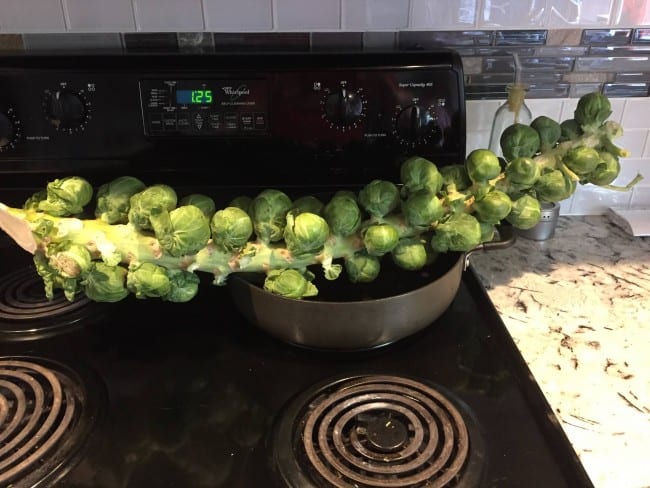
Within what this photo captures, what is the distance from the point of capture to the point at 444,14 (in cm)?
94

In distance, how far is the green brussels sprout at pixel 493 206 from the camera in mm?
688

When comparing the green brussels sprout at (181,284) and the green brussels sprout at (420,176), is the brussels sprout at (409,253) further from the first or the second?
the green brussels sprout at (181,284)

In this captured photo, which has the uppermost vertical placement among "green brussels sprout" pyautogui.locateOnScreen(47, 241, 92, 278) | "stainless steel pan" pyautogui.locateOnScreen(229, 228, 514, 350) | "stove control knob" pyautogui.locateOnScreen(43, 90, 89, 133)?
"stove control knob" pyautogui.locateOnScreen(43, 90, 89, 133)

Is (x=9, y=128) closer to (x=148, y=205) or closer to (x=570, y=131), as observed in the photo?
(x=148, y=205)

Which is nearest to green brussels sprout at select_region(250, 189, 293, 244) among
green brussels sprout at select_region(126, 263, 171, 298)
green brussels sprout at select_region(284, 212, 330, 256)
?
green brussels sprout at select_region(284, 212, 330, 256)

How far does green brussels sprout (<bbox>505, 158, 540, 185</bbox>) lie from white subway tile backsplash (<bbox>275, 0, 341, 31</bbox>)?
0.40 meters

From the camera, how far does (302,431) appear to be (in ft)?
2.05

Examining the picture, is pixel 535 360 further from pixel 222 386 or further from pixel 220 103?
pixel 220 103

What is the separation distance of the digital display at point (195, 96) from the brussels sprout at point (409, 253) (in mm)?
337

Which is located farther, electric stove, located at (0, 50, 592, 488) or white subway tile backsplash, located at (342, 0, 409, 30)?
white subway tile backsplash, located at (342, 0, 409, 30)

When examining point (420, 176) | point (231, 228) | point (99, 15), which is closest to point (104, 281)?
point (231, 228)

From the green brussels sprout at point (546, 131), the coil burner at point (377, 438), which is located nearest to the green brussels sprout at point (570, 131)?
the green brussels sprout at point (546, 131)

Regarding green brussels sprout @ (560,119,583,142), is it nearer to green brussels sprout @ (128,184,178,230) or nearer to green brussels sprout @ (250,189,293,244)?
green brussels sprout @ (250,189,293,244)

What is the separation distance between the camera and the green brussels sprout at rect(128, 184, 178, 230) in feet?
2.17
